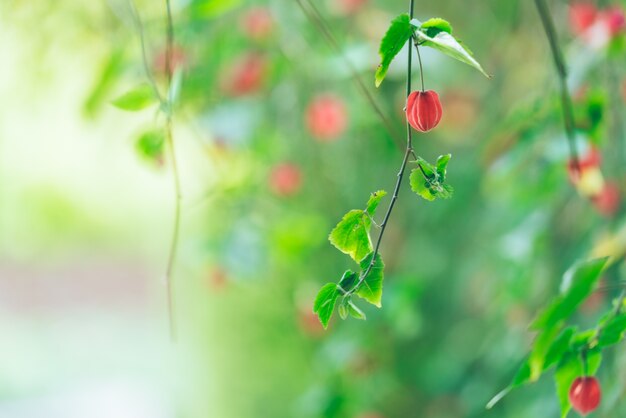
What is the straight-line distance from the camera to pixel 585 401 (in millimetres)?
454

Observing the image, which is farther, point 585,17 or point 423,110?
point 585,17

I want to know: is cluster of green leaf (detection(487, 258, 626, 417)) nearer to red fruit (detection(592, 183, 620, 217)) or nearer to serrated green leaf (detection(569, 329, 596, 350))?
serrated green leaf (detection(569, 329, 596, 350))

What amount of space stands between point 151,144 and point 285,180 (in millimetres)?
586

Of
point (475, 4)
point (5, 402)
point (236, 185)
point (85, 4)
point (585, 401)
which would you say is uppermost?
point (5, 402)

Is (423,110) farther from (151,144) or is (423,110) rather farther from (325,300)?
(151,144)

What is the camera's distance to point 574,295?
0.48m

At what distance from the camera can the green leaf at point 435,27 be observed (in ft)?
1.16

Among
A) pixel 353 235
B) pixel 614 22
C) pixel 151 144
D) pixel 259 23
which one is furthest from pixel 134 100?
pixel 259 23

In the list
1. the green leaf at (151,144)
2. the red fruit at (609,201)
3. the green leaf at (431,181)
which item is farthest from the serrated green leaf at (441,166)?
the red fruit at (609,201)

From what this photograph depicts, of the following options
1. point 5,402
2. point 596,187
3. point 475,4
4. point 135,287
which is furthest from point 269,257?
point 135,287

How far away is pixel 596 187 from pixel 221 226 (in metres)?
0.61

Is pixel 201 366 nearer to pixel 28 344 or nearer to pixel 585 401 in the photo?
pixel 585 401

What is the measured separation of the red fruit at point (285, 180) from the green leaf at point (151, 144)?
55 centimetres

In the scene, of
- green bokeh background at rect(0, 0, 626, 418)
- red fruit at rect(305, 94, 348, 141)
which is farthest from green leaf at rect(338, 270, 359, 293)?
red fruit at rect(305, 94, 348, 141)
